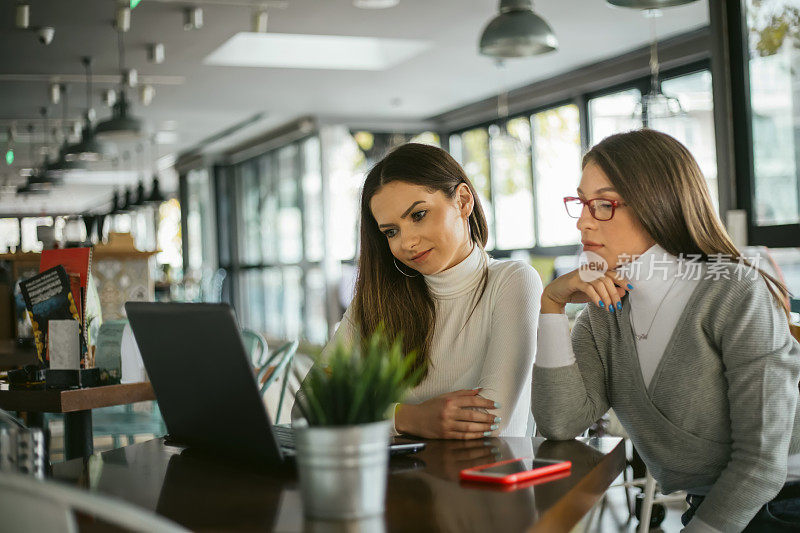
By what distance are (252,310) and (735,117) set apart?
9.65m

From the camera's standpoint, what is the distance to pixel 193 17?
18.0 feet

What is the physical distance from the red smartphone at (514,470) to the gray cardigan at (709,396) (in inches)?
11.4

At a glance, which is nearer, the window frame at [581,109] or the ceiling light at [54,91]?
the window frame at [581,109]

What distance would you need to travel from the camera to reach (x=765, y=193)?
4508 mm

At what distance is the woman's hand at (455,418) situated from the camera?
1510 millimetres

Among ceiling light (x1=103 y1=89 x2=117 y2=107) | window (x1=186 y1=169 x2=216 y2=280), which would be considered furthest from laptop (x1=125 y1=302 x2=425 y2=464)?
window (x1=186 y1=169 x2=216 y2=280)

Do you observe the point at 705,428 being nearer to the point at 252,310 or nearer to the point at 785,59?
the point at 785,59

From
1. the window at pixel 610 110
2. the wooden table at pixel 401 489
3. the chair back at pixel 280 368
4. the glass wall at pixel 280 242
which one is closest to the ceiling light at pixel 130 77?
the glass wall at pixel 280 242

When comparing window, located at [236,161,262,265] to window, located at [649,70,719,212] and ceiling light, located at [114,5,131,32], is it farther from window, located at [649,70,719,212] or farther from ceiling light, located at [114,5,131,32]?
ceiling light, located at [114,5,131,32]

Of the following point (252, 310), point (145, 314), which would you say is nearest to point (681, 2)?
point (145, 314)

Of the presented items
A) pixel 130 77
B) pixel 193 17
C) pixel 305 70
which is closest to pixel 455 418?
pixel 193 17

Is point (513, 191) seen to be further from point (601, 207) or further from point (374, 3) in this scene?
point (601, 207)

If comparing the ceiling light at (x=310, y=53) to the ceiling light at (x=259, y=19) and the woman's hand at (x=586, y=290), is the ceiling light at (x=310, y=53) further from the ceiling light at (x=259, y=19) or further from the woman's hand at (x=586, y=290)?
the woman's hand at (x=586, y=290)

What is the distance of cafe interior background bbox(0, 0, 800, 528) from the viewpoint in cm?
457
